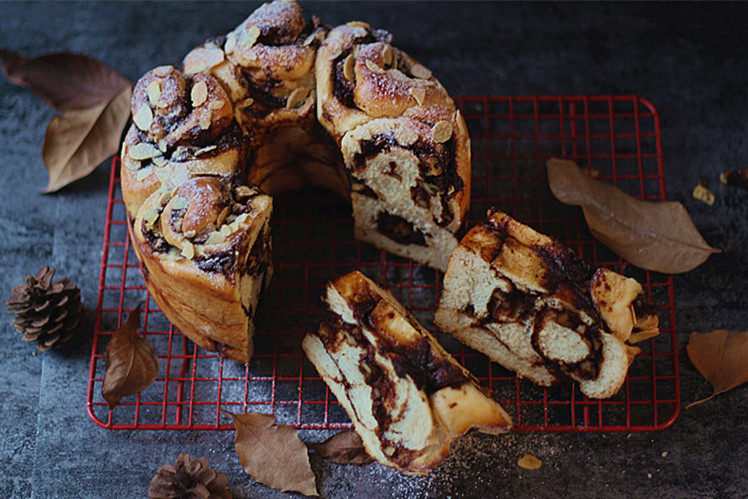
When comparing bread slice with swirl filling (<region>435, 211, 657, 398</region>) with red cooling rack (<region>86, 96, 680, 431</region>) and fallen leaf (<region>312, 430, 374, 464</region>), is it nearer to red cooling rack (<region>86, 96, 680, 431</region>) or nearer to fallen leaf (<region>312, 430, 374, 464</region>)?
red cooling rack (<region>86, 96, 680, 431</region>)

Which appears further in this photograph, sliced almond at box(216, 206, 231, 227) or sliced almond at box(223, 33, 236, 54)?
sliced almond at box(223, 33, 236, 54)

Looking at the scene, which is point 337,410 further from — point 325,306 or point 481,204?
point 481,204

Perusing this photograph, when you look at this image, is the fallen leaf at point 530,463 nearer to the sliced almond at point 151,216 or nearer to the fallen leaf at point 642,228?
the fallen leaf at point 642,228

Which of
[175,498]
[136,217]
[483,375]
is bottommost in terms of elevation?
[175,498]

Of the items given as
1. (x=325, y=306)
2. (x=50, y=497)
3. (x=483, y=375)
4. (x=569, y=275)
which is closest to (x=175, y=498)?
(x=50, y=497)

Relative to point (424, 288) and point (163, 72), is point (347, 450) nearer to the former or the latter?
point (424, 288)

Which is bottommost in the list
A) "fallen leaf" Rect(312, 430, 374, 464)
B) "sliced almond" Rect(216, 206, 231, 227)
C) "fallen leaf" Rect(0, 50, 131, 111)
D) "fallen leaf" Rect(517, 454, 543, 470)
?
"fallen leaf" Rect(312, 430, 374, 464)

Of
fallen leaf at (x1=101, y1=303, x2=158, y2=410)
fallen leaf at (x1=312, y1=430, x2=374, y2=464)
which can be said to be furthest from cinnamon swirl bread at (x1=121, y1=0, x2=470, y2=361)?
fallen leaf at (x1=312, y1=430, x2=374, y2=464)

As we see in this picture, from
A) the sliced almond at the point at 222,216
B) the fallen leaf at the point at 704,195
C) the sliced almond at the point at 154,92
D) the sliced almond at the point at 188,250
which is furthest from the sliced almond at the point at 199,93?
the fallen leaf at the point at 704,195
